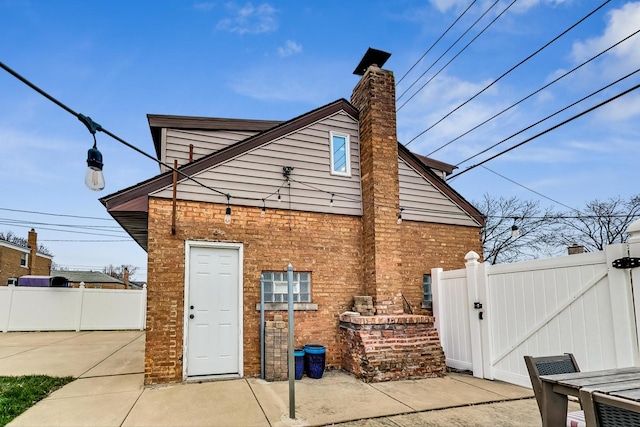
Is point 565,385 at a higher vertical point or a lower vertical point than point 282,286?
lower

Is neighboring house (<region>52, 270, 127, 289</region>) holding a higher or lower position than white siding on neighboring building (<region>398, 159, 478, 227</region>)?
lower

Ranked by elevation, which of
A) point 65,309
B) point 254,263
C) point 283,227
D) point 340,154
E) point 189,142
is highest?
point 189,142

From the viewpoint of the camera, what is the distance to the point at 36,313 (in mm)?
14289

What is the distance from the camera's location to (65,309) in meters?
14.6

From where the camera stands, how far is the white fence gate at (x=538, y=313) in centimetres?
445

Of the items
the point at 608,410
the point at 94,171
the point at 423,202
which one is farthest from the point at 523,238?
the point at 94,171

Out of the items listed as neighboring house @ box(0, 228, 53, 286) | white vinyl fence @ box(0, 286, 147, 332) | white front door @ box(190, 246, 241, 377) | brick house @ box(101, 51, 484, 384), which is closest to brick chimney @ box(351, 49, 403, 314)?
brick house @ box(101, 51, 484, 384)

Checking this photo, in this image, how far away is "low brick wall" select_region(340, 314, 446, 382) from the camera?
6.35 m

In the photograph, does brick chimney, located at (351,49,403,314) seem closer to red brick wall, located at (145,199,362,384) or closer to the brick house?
the brick house

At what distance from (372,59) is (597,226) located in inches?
709

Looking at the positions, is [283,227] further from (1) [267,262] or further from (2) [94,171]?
(2) [94,171]

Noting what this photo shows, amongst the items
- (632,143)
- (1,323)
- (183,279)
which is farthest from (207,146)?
(1,323)

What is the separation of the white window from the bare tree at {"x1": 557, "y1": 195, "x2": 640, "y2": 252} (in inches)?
615

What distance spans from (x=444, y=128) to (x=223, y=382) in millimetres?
8071
